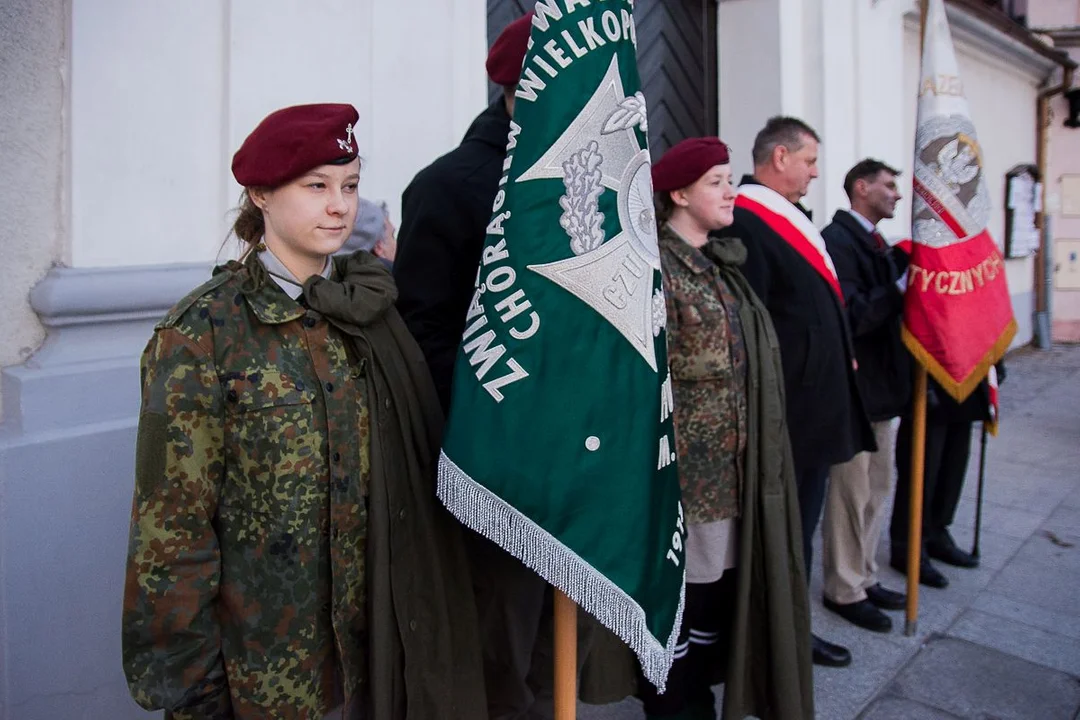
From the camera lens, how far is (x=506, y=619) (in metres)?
2.09

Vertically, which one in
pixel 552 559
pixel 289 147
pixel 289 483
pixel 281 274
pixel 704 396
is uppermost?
pixel 289 147

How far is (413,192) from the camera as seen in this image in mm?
2070

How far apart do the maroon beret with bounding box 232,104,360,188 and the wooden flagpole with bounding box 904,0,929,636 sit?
265 cm

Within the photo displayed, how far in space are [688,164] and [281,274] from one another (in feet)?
4.37

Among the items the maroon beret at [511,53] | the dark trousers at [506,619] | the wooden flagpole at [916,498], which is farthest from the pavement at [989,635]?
the maroon beret at [511,53]

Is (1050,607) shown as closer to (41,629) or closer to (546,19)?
(546,19)

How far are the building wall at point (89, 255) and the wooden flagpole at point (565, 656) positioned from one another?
1.33 m

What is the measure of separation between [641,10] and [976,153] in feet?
8.01

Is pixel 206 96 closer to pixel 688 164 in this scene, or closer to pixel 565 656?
pixel 688 164

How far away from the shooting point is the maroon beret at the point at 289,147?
5.19 ft

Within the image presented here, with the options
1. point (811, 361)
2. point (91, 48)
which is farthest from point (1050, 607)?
point (91, 48)

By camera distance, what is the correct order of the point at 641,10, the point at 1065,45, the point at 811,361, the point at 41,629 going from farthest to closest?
the point at 1065,45, the point at 641,10, the point at 811,361, the point at 41,629

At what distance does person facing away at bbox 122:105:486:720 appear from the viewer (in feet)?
4.80

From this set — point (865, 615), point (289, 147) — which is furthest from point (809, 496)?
point (289, 147)
